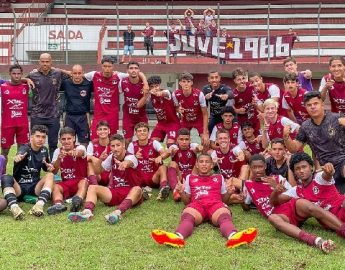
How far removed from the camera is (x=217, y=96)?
8.03 m

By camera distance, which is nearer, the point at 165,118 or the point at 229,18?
the point at 165,118

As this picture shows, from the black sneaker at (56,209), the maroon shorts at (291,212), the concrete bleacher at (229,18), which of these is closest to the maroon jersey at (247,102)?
the maroon shorts at (291,212)

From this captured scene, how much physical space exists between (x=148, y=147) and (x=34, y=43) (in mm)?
14043

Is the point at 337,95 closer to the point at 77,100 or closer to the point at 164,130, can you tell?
Result: the point at 164,130

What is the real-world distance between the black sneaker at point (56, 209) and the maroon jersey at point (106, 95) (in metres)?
2.52

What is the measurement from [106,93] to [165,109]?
1023 mm

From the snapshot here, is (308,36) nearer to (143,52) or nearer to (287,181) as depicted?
(143,52)

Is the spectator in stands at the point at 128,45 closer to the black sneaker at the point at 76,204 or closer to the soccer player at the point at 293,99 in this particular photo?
the soccer player at the point at 293,99

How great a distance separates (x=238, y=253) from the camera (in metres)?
4.60

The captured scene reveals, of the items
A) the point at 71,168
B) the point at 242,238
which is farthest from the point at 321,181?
the point at 71,168

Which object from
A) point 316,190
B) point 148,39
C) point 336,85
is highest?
point 148,39

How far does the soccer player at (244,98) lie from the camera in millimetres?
8133

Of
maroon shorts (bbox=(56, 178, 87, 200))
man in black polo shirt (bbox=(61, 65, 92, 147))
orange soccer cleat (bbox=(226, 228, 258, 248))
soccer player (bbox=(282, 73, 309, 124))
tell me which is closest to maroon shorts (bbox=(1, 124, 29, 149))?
man in black polo shirt (bbox=(61, 65, 92, 147))

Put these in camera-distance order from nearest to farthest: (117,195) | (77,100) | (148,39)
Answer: (117,195)
(77,100)
(148,39)
